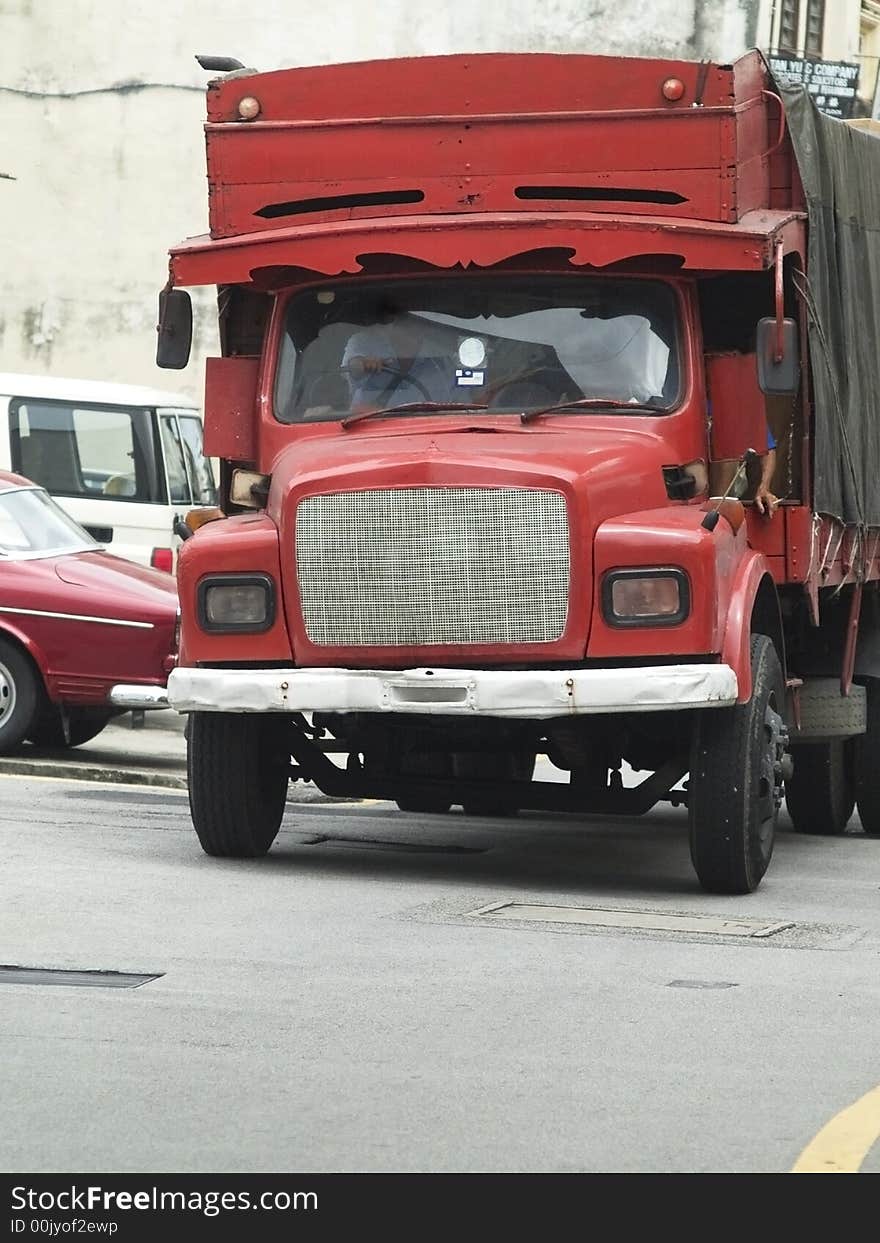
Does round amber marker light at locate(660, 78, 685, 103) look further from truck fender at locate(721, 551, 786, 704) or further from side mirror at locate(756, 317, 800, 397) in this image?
truck fender at locate(721, 551, 786, 704)

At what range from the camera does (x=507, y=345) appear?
1079cm

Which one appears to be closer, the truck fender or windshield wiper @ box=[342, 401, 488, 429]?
the truck fender

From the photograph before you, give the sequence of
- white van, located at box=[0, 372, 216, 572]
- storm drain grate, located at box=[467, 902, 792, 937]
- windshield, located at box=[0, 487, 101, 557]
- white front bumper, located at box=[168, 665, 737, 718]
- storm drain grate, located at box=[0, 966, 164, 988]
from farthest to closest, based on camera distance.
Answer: white van, located at box=[0, 372, 216, 572] < windshield, located at box=[0, 487, 101, 557] < white front bumper, located at box=[168, 665, 737, 718] < storm drain grate, located at box=[467, 902, 792, 937] < storm drain grate, located at box=[0, 966, 164, 988]

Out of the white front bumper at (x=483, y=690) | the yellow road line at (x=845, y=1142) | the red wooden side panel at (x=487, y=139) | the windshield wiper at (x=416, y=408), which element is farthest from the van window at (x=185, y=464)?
the yellow road line at (x=845, y=1142)

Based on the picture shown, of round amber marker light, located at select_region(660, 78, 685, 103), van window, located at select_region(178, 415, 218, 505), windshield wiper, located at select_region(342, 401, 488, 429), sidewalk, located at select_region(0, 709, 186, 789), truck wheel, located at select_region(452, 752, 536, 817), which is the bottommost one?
sidewalk, located at select_region(0, 709, 186, 789)

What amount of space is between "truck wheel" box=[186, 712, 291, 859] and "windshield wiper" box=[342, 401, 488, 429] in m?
1.30

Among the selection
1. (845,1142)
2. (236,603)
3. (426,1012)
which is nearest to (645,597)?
(236,603)

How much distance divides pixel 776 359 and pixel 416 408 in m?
1.50

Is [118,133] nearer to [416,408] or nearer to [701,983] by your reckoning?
[416,408]

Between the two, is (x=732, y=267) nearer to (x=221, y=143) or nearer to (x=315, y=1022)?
(x=221, y=143)

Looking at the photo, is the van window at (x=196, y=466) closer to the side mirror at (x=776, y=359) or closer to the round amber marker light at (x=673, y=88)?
the round amber marker light at (x=673, y=88)

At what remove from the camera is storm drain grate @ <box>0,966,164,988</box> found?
7.76 m

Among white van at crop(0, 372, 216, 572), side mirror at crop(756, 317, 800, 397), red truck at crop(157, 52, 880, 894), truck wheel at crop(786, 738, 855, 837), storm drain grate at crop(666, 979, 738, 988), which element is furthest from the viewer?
white van at crop(0, 372, 216, 572)

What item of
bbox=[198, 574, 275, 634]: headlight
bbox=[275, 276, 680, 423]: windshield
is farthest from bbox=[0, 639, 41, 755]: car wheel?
bbox=[198, 574, 275, 634]: headlight
